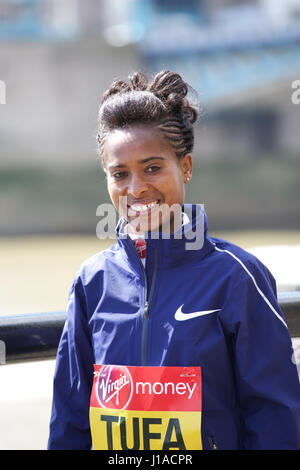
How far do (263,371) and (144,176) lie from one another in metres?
0.51

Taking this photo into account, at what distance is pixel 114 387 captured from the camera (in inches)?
55.3

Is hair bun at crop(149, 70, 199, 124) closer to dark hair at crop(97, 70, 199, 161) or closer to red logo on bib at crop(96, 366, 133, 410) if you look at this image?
dark hair at crop(97, 70, 199, 161)

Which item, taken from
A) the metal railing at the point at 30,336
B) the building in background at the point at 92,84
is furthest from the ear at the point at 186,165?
the building in background at the point at 92,84

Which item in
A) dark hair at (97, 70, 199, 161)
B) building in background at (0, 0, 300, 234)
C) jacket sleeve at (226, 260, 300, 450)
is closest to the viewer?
jacket sleeve at (226, 260, 300, 450)

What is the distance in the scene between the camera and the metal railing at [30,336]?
5.17 ft

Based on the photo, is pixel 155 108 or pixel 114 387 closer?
pixel 114 387

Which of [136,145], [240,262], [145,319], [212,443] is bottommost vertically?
[212,443]

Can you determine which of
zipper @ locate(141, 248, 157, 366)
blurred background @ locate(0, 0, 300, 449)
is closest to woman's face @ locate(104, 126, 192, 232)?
zipper @ locate(141, 248, 157, 366)

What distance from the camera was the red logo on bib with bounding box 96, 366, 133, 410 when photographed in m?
1.39

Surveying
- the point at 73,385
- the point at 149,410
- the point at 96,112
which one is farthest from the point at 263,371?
the point at 96,112

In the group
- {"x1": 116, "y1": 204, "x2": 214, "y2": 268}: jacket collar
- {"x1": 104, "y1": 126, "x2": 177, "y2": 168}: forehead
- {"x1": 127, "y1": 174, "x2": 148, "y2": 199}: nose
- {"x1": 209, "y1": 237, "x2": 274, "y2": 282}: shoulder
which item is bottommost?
{"x1": 209, "y1": 237, "x2": 274, "y2": 282}: shoulder

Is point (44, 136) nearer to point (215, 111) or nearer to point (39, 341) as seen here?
point (215, 111)

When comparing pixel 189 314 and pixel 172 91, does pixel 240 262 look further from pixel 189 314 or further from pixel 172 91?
pixel 172 91

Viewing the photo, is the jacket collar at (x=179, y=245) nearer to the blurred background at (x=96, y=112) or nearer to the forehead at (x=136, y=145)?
the forehead at (x=136, y=145)
